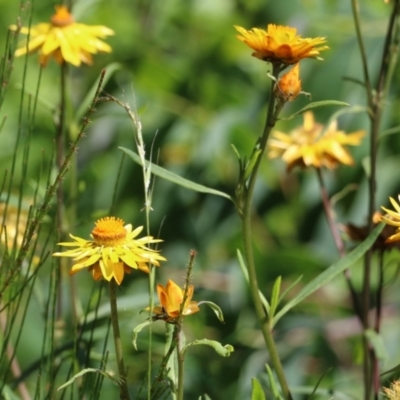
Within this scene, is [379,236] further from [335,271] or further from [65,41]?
[65,41]

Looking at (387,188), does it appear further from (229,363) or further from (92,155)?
(92,155)

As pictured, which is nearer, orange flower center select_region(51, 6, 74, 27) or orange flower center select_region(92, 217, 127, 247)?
orange flower center select_region(92, 217, 127, 247)

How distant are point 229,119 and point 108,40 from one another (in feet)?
2.71

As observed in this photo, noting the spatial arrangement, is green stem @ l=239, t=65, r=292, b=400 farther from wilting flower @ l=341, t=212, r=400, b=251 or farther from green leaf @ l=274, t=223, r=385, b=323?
wilting flower @ l=341, t=212, r=400, b=251

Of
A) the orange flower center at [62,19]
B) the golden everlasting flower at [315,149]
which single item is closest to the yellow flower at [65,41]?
the orange flower center at [62,19]

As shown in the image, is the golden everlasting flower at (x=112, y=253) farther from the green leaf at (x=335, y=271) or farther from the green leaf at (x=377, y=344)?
the green leaf at (x=377, y=344)

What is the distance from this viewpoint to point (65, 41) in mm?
964

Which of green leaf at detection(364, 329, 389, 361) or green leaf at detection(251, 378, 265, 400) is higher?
green leaf at detection(251, 378, 265, 400)

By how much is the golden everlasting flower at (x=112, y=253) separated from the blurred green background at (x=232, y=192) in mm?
558

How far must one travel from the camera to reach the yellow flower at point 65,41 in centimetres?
95

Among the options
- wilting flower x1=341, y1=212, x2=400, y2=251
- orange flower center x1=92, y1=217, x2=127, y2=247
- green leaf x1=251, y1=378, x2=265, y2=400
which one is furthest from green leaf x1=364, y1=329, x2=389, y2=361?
orange flower center x1=92, y1=217, x2=127, y2=247

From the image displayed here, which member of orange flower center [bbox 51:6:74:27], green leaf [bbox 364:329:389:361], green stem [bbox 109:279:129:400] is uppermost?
orange flower center [bbox 51:6:74:27]

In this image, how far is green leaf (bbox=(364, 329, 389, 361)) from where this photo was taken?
800 mm

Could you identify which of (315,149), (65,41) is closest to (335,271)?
(315,149)
